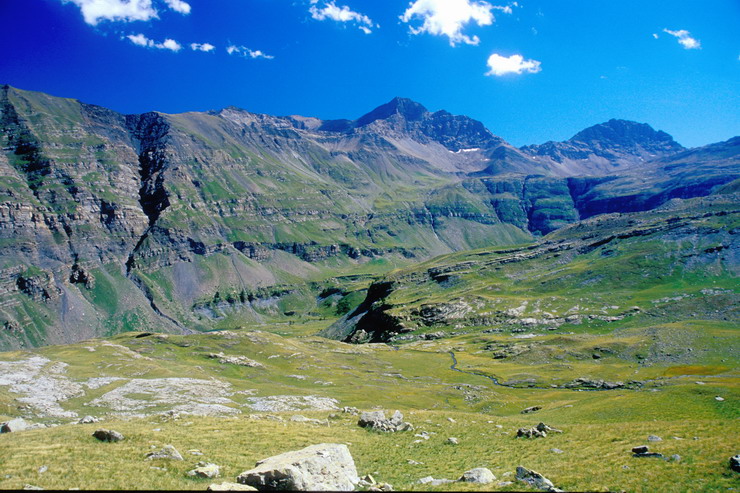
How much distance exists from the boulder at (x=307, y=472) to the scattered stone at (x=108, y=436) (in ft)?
44.6

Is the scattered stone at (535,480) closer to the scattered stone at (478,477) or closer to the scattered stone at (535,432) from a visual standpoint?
the scattered stone at (478,477)

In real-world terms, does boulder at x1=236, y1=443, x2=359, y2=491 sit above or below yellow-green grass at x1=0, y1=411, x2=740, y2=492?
above

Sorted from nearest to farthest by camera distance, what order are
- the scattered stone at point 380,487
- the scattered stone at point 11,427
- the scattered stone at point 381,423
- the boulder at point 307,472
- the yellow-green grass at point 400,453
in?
the boulder at point 307,472
the scattered stone at point 380,487
the yellow-green grass at point 400,453
the scattered stone at point 11,427
the scattered stone at point 381,423

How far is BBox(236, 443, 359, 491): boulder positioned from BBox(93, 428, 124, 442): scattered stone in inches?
535

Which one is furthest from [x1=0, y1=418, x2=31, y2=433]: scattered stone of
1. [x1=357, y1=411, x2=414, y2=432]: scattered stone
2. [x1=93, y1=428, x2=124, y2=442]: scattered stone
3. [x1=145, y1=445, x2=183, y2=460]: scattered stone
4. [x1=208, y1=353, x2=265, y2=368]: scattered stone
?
[x1=208, y1=353, x2=265, y2=368]: scattered stone

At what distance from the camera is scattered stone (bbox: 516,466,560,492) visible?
2326 cm

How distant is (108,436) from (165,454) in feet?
22.4

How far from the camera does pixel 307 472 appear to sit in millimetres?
20344

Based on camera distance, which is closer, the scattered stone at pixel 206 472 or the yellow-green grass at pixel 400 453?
the yellow-green grass at pixel 400 453

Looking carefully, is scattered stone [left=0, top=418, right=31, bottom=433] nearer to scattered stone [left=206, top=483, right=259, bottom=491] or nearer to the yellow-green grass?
the yellow-green grass

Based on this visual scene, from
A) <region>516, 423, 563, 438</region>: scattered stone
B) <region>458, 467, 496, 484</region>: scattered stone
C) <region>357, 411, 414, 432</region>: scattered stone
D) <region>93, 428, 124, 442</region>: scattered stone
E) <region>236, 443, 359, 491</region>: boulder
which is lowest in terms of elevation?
<region>516, 423, 563, 438</region>: scattered stone

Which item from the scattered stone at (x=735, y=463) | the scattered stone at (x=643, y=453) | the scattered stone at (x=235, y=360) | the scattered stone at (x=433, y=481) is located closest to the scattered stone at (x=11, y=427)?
the scattered stone at (x=433, y=481)

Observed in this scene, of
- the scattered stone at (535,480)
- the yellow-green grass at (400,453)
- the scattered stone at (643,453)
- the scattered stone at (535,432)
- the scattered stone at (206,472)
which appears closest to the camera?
the yellow-green grass at (400,453)

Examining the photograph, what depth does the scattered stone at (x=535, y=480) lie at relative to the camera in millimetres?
23261
